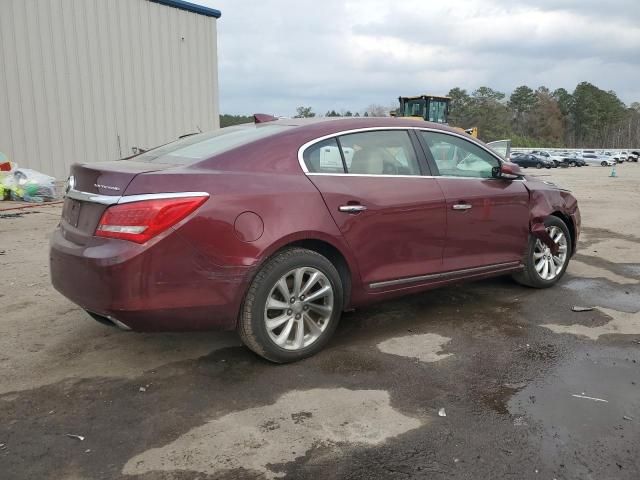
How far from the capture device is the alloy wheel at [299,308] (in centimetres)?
344

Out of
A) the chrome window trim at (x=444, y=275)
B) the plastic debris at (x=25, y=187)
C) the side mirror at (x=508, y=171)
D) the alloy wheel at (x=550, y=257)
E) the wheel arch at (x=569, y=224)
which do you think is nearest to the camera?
the chrome window trim at (x=444, y=275)

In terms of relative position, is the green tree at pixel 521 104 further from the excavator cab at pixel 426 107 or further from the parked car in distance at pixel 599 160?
the excavator cab at pixel 426 107

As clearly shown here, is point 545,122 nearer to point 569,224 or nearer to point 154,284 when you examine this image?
point 569,224

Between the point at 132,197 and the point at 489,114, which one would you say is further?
the point at 489,114

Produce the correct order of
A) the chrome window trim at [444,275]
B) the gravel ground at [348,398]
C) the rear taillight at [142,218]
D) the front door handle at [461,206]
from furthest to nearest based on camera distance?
the front door handle at [461,206]
the chrome window trim at [444,275]
the rear taillight at [142,218]
the gravel ground at [348,398]

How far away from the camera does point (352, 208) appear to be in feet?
12.1

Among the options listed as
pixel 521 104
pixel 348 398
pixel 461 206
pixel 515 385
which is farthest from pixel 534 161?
pixel 521 104

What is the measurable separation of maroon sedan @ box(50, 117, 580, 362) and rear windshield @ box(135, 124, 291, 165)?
0.02m

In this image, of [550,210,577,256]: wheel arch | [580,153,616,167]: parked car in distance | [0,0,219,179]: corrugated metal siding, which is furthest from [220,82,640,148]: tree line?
[550,210,577,256]: wheel arch

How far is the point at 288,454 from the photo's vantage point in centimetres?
258

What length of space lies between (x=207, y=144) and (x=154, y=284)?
3.97 feet

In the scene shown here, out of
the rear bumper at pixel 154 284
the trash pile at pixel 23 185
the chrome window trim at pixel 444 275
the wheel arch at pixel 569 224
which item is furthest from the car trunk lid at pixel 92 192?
the trash pile at pixel 23 185

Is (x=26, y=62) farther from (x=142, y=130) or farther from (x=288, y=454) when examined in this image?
(x=288, y=454)

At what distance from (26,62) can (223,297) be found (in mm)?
13603
